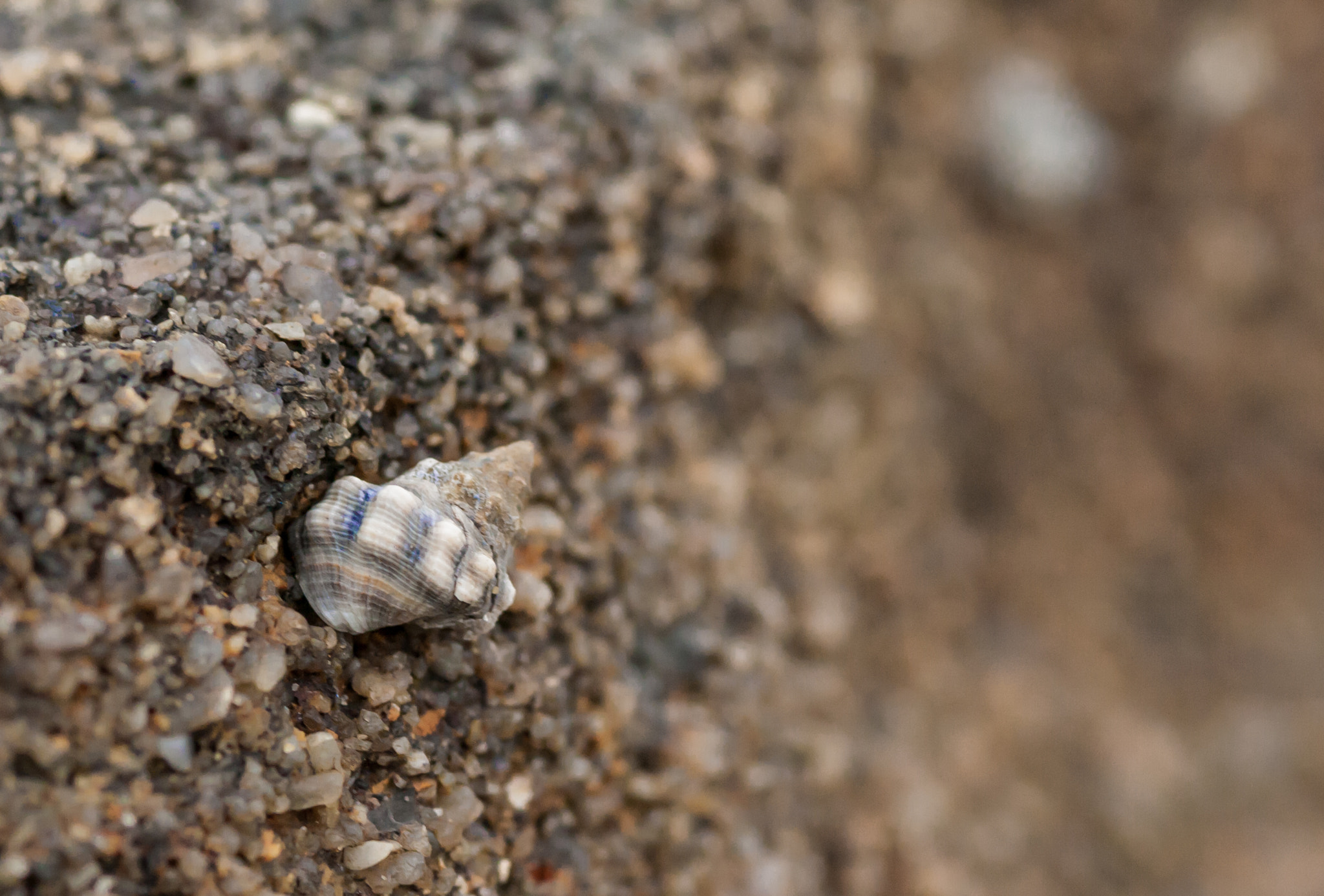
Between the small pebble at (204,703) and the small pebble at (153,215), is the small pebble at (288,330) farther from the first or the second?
the small pebble at (204,703)

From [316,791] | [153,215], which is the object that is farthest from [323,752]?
[153,215]

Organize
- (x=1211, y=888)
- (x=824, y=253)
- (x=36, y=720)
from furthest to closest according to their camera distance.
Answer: (x=1211, y=888)
(x=824, y=253)
(x=36, y=720)

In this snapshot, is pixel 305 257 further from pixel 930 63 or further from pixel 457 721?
pixel 930 63

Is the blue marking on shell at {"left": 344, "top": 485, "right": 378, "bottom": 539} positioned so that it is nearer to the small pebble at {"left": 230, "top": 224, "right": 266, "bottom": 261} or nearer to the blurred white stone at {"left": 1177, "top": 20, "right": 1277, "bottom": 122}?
the small pebble at {"left": 230, "top": 224, "right": 266, "bottom": 261}

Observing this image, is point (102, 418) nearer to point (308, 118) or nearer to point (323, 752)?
point (323, 752)

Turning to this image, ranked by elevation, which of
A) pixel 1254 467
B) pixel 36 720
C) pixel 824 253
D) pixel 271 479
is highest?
pixel 1254 467

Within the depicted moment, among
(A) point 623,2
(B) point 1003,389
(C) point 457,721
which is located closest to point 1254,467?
(B) point 1003,389

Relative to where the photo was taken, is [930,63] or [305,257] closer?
[305,257]

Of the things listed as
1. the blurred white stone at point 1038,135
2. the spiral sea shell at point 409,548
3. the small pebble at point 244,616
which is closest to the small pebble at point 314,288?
the spiral sea shell at point 409,548
